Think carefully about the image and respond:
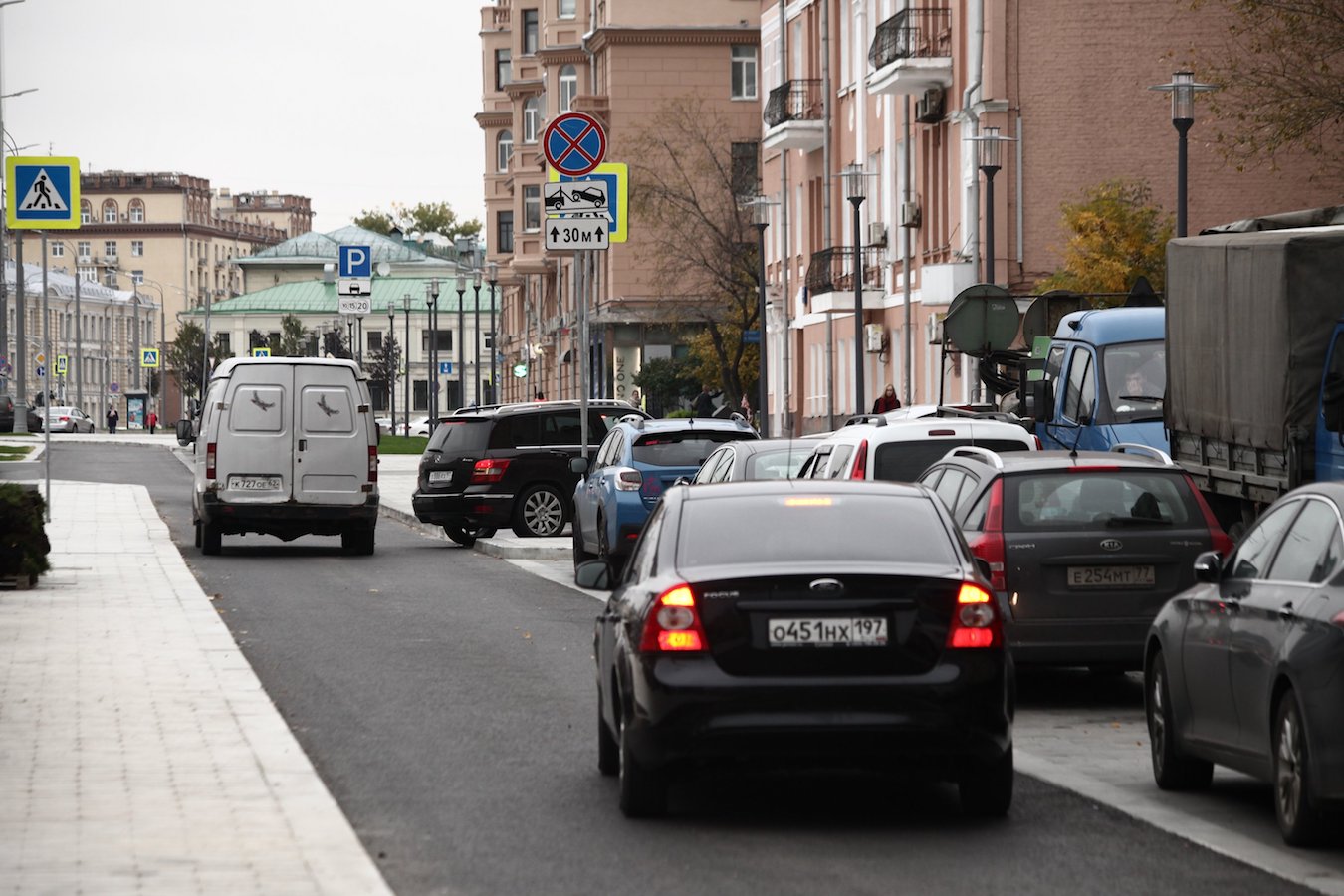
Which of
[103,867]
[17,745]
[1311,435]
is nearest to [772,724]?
[103,867]

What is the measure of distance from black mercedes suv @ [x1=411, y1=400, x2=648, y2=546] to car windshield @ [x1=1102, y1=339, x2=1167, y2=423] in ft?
29.6

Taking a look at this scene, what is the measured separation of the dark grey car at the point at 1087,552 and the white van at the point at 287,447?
15451 mm

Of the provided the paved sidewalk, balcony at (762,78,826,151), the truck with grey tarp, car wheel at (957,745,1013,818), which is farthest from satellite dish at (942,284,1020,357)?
balcony at (762,78,826,151)

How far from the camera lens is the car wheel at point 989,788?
9.42 m

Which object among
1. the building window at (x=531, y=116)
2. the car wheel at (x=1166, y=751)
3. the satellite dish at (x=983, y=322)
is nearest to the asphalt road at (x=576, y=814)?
the car wheel at (x=1166, y=751)

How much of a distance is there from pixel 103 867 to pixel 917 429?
10.9m

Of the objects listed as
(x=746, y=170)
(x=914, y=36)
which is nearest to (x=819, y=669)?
(x=914, y=36)

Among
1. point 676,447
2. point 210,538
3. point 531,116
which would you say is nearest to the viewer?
point 676,447

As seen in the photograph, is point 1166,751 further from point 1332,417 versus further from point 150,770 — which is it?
point 1332,417

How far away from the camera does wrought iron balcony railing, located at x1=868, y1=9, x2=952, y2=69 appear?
47.4 meters

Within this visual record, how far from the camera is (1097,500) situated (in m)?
13.9

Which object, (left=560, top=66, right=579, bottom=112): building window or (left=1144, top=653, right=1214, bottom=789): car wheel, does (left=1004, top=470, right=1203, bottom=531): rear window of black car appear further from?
(left=560, top=66, right=579, bottom=112): building window

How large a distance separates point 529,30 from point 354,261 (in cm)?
6516

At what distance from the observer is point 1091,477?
1396 centimetres
